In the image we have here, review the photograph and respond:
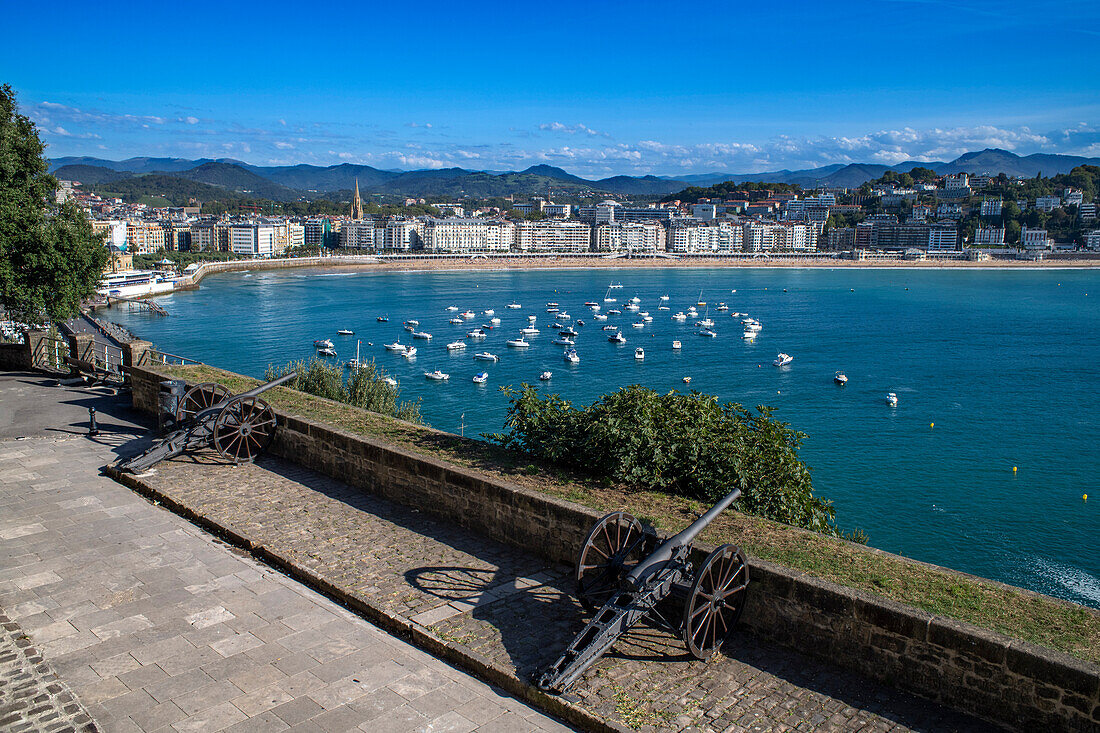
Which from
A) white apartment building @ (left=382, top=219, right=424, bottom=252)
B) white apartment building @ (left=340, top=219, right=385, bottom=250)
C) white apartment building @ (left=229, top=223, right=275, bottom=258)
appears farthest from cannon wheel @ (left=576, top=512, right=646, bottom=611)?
white apartment building @ (left=340, top=219, right=385, bottom=250)

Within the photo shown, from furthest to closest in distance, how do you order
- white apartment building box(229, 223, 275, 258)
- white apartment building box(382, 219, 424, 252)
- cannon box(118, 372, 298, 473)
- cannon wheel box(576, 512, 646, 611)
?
white apartment building box(382, 219, 424, 252) → white apartment building box(229, 223, 275, 258) → cannon box(118, 372, 298, 473) → cannon wheel box(576, 512, 646, 611)

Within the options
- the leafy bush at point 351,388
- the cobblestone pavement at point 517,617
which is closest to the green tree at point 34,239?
the leafy bush at point 351,388

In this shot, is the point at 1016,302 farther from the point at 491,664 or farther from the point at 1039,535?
the point at 491,664

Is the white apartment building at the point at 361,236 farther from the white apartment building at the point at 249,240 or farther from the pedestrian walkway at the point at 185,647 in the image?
the pedestrian walkway at the point at 185,647

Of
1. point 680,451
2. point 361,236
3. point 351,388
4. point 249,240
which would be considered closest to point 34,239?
point 351,388

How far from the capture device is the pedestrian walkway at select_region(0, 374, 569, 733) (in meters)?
5.00

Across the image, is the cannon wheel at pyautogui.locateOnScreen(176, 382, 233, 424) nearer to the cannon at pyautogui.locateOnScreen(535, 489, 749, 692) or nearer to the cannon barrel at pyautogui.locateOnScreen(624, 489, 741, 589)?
the cannon at pyautogui.locateOnScreen(535, 489, 749, 692)

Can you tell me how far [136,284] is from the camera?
93.5m

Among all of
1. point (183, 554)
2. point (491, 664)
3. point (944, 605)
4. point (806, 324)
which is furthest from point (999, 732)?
point (806, 324)

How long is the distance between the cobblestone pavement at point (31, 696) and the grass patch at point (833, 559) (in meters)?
4.16

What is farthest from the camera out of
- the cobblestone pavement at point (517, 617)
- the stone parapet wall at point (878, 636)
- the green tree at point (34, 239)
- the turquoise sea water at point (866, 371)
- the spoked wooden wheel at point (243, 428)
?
the turquoise sea water at point (866, 371)

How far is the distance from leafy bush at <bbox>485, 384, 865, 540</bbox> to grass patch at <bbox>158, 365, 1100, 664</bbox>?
0.25 m

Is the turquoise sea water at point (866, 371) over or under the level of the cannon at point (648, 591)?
under

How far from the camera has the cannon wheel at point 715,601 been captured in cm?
539
